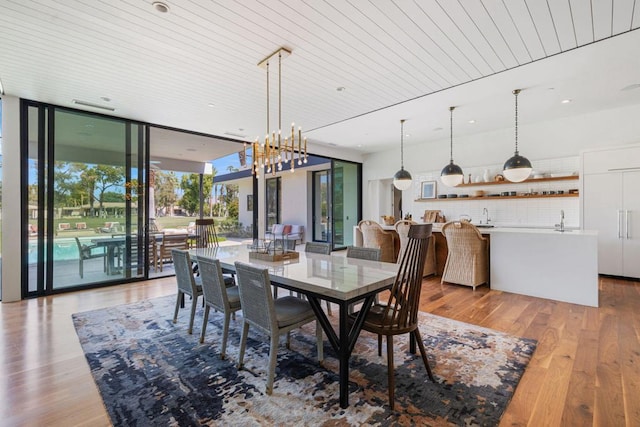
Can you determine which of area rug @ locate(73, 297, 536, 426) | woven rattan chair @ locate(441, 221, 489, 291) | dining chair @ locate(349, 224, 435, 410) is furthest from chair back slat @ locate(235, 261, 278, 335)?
woven rattan chair @ locate(441, 221, 489, 291)

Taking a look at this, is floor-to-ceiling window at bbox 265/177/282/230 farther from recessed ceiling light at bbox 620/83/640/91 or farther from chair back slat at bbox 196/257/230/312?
recessed ceiling light at bbox 620/83/640/91

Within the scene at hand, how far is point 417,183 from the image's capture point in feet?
24.8

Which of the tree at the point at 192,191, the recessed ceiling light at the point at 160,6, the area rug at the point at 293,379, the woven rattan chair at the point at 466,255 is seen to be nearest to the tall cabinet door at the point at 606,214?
the woven rattan chair at the point at 466,255

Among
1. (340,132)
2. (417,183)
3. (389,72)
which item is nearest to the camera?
(389,72)

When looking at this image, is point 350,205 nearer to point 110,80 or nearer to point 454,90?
point 454,90

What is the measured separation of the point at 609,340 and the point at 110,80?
586 cm

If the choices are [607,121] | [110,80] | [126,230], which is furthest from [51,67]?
[607,121]

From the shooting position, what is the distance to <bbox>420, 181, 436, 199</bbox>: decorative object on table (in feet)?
23.7

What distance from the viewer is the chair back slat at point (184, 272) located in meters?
2.89

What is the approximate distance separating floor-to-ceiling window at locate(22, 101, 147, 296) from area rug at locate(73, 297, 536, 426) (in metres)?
1.93

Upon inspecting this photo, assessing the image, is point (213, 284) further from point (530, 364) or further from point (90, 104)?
point (90, 104)

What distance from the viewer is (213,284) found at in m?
2.58

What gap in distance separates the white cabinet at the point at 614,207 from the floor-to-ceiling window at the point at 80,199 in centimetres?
775

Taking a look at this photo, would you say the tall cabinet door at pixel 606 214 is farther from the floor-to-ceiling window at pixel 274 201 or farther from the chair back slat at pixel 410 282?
the floor-to-ceiling window at pixel 274 201
